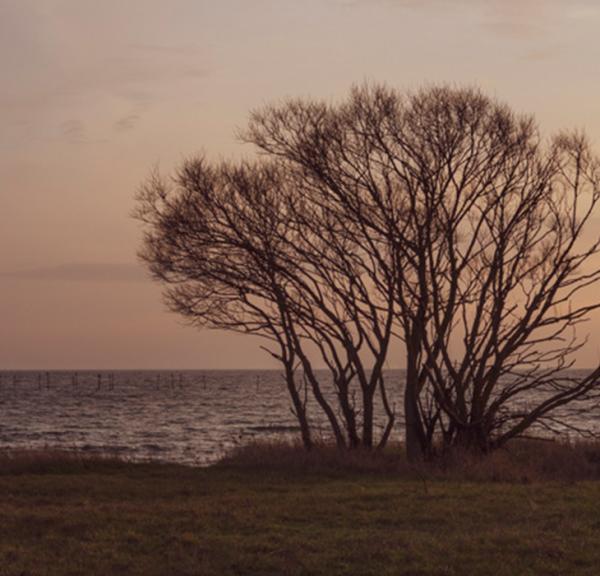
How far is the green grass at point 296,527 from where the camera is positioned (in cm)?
1188

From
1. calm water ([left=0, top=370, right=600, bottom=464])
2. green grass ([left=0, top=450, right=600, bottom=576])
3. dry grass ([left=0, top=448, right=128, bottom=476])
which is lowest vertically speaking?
calm water ([left=0, top=370, right=600, bottom=464])

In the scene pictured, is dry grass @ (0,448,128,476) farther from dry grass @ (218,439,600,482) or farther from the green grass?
dry grass @ (218,439,600,482)

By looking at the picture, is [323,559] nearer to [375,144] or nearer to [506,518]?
[506,518]

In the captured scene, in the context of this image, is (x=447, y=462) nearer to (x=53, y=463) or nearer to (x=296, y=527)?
(x=53, y=463)

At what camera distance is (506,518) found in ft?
50.2

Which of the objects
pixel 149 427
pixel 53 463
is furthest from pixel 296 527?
pixel 149 427

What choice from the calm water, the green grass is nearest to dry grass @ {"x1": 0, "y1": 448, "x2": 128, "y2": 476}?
the green grass

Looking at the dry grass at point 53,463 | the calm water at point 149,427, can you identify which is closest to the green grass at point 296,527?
the dry grass at point 53,463

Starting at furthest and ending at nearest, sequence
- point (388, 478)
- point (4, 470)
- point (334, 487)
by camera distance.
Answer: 1. point (4, 470)
2. point (388, 478)
3. point (334, 487)

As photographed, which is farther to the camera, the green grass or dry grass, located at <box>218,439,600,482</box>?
dry grass, located at <box>218,439,600,482</box>

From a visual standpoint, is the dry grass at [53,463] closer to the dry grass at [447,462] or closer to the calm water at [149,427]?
the dry grass at [447,462]

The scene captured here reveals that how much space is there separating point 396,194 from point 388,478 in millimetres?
8211

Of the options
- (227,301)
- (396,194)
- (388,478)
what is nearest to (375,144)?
(396,194)

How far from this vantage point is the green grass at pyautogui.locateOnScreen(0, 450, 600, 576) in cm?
1188
